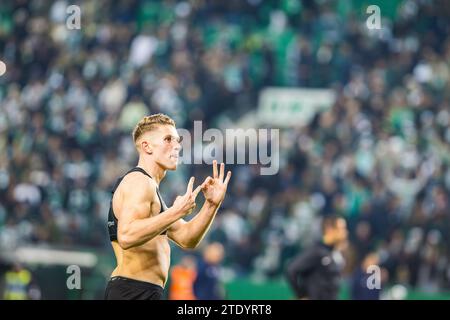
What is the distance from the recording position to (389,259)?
1462cm

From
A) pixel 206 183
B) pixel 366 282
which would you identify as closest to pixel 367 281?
pixel 366 282

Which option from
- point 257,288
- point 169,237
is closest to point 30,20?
point 257,288

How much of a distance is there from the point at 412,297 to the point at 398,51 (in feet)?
19.6

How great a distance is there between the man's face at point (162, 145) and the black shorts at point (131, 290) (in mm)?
766

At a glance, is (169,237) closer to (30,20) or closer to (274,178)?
(274,178)

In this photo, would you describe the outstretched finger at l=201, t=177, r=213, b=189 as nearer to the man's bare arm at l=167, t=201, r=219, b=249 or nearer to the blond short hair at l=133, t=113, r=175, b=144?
the man's bare arm at l=167, t=201, r=219, b=249

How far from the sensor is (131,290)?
20.3 feet

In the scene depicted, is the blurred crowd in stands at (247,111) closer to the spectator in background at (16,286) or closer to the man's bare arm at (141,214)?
the spectator in background at (16,286)

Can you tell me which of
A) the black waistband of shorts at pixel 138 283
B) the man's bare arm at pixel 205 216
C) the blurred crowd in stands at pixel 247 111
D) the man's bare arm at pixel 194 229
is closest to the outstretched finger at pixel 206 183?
the man's bare arm at pixel 205 216

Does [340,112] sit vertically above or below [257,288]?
above

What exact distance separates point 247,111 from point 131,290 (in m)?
11.4

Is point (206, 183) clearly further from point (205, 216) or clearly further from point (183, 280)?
point (183, 280)

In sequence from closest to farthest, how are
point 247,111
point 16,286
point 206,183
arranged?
point 206,183
point 16,286
point 247,111

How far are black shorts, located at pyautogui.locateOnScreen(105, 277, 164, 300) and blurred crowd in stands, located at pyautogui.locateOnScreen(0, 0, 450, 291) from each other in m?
8.30
